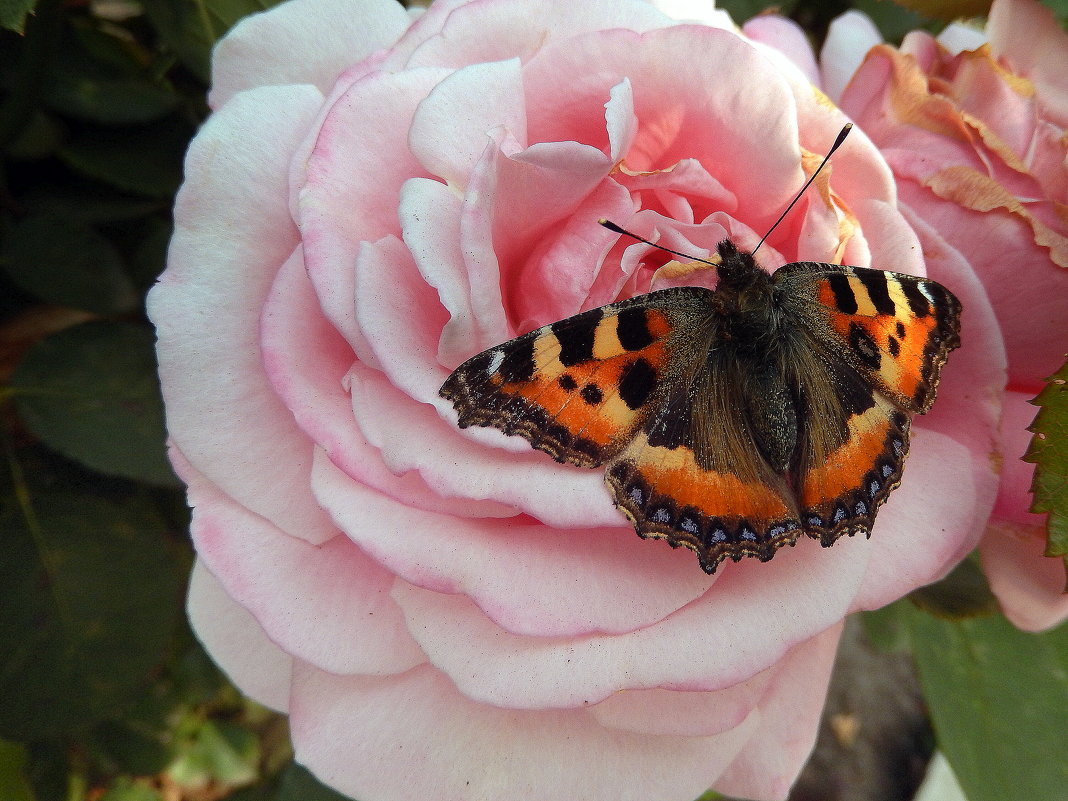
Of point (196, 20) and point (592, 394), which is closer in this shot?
point (592, 394)

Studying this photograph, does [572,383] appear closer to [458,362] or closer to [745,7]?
[458,362]

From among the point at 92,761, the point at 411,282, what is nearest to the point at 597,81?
the point at 411,282

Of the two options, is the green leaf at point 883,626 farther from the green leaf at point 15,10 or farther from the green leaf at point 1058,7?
the green leaf at point 15,10

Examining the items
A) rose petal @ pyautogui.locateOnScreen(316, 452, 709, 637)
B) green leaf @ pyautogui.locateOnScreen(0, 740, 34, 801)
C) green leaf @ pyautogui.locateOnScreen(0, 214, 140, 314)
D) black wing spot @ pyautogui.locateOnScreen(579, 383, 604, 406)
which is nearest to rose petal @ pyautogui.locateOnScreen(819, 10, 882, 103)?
black wing spot @ pyautogui.locateOnScreen(579, 383, 604, 406)

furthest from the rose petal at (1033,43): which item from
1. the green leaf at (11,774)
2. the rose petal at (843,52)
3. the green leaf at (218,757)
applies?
the green leaf at (218,757)

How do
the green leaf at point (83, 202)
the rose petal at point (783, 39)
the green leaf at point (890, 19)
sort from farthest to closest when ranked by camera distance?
the green leaf at point (890, 19)
the green leaf at point (83, 202)
the rose petal at point (783, 39)

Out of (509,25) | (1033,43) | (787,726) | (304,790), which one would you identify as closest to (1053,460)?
(787,726)

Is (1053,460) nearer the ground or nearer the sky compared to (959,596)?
nearer the sky
